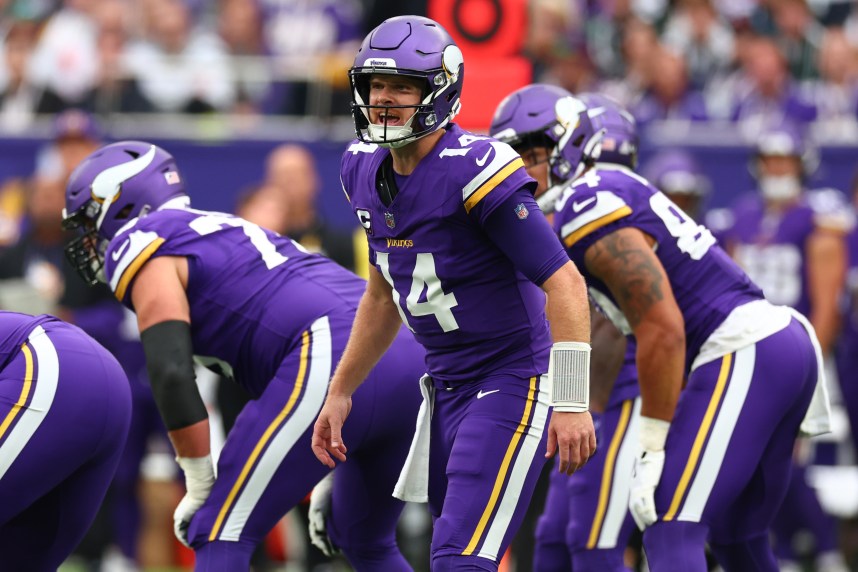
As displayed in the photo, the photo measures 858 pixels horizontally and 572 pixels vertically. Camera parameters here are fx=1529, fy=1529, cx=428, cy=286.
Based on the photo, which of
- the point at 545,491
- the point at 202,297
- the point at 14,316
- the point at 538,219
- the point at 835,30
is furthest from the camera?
the point at 835,30

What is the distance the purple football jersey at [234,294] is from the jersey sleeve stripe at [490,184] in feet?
3.14

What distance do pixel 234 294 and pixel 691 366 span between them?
5.13 ft

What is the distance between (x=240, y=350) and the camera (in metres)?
5.18

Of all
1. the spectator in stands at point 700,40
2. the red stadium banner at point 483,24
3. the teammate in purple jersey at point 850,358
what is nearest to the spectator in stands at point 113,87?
the spectator in stands at point 700,40

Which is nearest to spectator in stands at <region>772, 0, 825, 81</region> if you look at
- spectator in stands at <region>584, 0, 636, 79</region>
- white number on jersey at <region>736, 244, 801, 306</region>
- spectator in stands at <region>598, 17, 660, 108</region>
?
spectator in stands at <region>598, 17, 660, 108</region>

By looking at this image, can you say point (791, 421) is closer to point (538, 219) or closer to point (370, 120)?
point (538, 219)

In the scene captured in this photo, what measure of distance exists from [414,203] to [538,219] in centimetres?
38

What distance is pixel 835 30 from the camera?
11.7 metres

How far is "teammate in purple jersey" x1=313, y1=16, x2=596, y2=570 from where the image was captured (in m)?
4.29

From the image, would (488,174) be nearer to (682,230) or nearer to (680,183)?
(682,230)

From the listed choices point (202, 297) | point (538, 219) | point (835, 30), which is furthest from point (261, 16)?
point (538, 219)

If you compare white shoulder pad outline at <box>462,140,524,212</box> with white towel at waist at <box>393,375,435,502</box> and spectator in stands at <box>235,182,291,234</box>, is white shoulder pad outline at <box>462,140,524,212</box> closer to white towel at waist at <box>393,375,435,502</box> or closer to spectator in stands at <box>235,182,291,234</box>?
white towel at waist at <box>393,375,435,502</box>

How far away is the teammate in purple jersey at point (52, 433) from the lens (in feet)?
15.1

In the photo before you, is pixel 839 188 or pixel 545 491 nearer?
pixel 545 491
